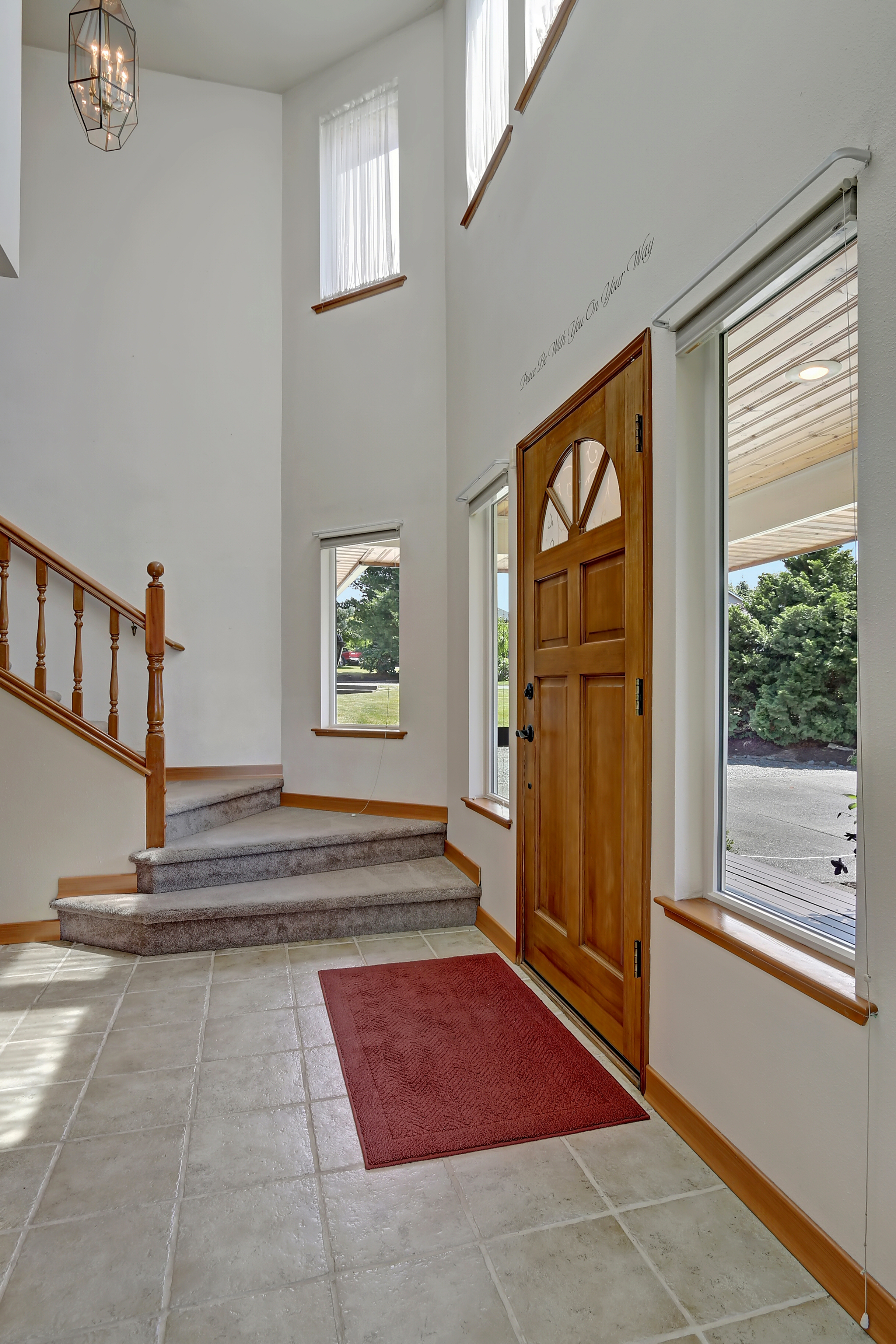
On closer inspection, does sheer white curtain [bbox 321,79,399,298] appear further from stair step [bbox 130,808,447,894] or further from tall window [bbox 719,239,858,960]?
tall window [bbox 719,239,858,960]

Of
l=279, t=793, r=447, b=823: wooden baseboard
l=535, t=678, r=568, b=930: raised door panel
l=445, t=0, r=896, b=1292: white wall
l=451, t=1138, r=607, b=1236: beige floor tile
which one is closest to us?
l=445, t=0, r=896, b=1292: white wall

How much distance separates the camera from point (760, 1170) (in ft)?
5.72

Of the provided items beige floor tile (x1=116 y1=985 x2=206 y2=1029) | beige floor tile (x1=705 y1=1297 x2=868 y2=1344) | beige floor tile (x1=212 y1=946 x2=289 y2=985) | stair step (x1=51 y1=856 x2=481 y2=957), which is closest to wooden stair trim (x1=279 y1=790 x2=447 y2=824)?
stair step (x1=51 y1=856 x2=481 y2=957)

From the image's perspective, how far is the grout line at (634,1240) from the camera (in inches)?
58.5

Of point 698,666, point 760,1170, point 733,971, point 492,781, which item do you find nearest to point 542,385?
point 698,666

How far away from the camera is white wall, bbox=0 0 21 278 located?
304 centimetres

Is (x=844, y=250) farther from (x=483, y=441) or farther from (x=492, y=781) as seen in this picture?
(x=492, y=781)

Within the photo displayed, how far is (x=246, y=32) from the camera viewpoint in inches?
194

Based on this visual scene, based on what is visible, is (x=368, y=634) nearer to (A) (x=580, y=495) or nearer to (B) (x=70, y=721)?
(B) (x=70, y=721)

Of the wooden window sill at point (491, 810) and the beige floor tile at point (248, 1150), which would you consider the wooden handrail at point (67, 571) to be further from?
the beige floor tile at point (248, 1150)

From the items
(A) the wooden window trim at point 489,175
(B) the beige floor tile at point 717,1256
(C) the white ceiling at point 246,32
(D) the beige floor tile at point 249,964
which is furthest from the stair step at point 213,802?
(C) the white ceiling at point 246,32

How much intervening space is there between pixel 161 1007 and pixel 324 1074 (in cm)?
86

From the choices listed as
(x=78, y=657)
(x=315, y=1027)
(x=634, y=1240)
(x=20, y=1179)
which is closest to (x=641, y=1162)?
(x=634, y=1240)

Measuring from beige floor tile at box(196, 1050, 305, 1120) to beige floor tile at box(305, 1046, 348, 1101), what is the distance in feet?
0.10
